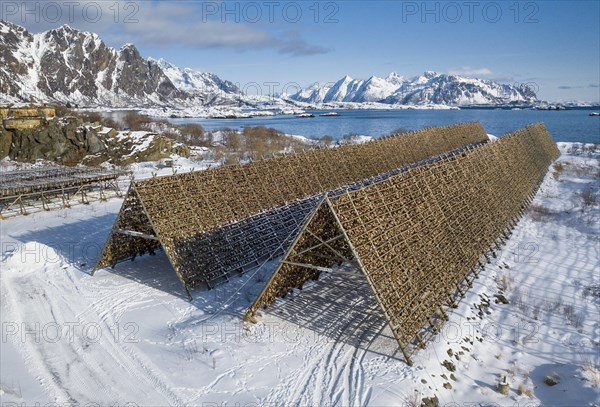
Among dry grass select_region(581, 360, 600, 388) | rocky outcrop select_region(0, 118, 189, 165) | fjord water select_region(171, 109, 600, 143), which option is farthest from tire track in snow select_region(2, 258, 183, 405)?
fjord water select_region(171, 109, 600, 143)

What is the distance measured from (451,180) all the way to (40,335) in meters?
13.3

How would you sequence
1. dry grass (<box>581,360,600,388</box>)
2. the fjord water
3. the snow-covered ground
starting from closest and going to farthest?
the snow-covered ground
dry grass (<box>581,360,600,388</box>)
the fjord water

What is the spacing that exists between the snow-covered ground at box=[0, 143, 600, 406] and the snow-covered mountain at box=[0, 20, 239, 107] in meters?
124

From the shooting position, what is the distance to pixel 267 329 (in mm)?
10031

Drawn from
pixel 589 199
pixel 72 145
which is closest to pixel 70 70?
pixel 72 145

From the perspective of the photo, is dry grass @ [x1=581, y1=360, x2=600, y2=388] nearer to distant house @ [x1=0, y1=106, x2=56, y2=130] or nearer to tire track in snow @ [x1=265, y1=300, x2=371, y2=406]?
tire track in snow @ [x1=265, y1=300, x2=371, y2=406]

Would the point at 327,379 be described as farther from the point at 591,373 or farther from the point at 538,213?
the point at 538,213

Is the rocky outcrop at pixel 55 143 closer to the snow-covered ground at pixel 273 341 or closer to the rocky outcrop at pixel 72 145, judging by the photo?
the rocky outcrop at pixel 72 145

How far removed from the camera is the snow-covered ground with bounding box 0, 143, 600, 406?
7.87 metres

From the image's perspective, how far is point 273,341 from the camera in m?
9.51

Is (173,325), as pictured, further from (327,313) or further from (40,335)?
(327,313)

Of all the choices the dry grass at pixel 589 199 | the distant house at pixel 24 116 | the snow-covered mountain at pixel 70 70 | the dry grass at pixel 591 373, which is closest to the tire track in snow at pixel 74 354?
the dry grass at pixel 591 373

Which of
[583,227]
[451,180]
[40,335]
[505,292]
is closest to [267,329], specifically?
[40,335]

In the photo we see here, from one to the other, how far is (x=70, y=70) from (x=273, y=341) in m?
177
